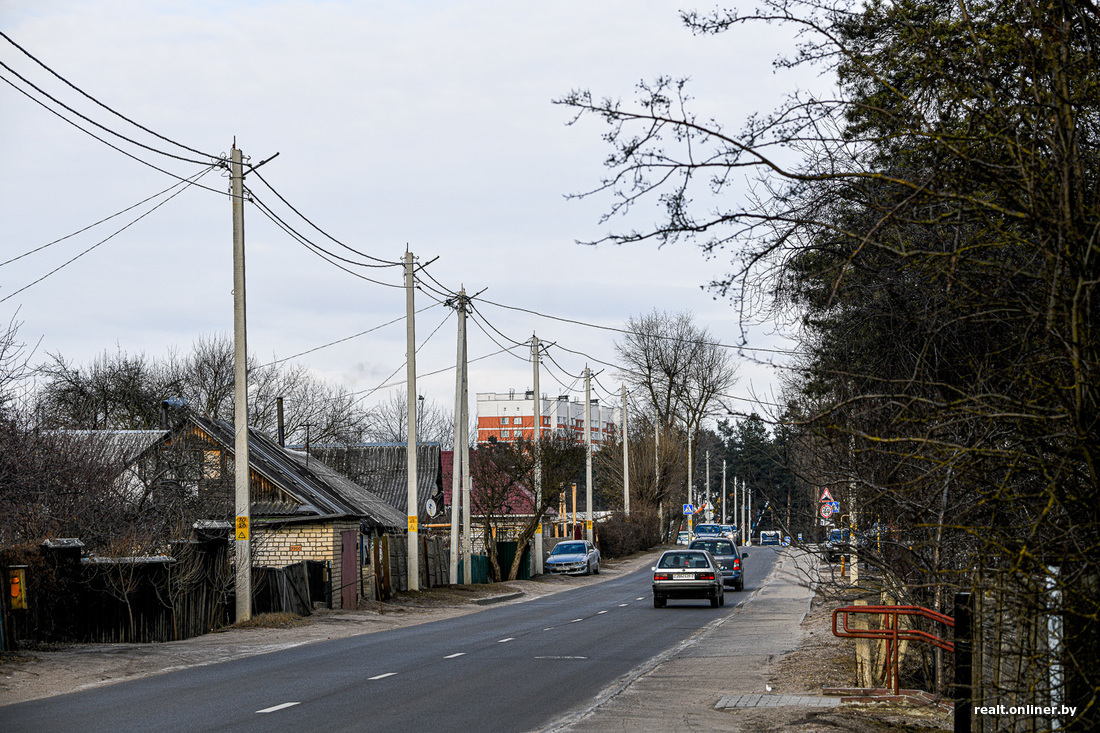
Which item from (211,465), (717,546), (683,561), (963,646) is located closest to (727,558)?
(717,546)

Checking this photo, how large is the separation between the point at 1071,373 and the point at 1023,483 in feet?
6.74

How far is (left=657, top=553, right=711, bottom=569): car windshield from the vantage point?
101 ft

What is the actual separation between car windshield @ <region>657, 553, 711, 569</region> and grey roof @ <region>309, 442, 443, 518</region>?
2970 centimetres

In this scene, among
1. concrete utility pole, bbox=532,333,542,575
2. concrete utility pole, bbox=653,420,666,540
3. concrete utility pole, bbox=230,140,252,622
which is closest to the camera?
concrete utility pole, bbox=230,140,252,622

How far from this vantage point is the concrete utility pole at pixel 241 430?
2298cm

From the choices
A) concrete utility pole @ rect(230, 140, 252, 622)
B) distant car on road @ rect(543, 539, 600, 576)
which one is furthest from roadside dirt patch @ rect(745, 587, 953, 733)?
distant car on road @ rect(543, 539, 600, 576)

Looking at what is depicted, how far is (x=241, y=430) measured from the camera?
2312 cm

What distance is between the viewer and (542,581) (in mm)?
47656

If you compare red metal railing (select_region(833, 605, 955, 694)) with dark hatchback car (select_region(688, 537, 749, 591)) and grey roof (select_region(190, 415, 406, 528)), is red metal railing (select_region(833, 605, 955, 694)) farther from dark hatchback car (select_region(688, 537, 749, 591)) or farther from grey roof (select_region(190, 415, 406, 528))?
dark hatchback car (select_region(688, 537, 749, 591))

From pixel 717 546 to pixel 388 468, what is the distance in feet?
103

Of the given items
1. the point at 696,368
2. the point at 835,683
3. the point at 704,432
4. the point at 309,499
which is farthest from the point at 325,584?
the point at 704,432

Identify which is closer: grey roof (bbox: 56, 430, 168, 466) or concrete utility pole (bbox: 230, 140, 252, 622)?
concrete utility pole (bbox: 230, 140, 252, 622)

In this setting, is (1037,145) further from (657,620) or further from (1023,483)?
(657,620)

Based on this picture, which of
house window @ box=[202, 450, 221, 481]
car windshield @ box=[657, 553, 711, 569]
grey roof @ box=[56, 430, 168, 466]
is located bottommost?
car windshield @ box=[657, 553, 711, 569]
